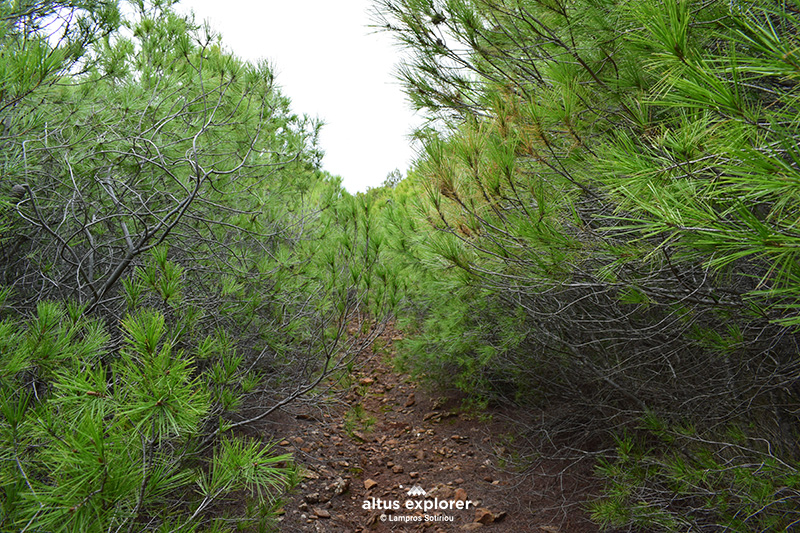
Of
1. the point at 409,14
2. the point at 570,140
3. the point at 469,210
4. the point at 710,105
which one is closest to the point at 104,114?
the point at 409,14

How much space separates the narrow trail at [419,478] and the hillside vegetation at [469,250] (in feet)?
1.49

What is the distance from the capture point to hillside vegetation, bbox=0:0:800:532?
119 centimetres

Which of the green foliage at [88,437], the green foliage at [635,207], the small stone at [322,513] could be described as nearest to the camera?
the green foliage at [88,437]

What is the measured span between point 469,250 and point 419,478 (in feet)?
7.47

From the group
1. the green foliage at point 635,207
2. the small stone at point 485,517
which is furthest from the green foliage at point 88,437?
the small stone at point 485,517

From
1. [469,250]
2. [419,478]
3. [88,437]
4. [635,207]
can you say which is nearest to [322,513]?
[419,478]

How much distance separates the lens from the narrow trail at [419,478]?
9.79 feet

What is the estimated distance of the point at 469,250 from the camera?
7.89 feet

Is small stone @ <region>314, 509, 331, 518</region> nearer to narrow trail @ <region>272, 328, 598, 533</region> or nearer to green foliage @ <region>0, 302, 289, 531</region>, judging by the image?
narrow trail @ <region>272, 328, 598, 533</region>

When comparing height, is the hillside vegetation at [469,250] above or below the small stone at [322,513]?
above

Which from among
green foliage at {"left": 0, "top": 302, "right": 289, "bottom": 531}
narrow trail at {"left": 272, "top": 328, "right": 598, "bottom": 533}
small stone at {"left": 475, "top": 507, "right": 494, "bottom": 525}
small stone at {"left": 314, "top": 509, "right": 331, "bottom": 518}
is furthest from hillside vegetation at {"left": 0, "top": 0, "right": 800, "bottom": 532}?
small stone at {"left": 475, "top": 507, "right": 494, "bottom": 525}

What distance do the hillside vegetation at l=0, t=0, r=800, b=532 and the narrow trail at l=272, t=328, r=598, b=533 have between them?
456 mm

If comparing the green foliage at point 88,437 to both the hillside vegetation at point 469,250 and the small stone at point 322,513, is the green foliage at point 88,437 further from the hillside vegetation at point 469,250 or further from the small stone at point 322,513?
the small stone at point 322,513

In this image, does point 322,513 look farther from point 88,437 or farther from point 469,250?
point 88,437
